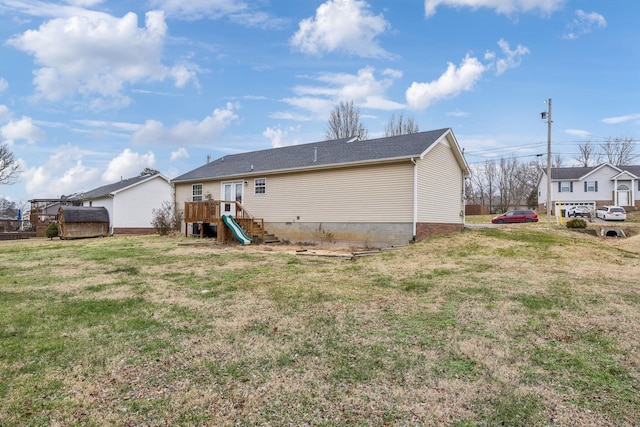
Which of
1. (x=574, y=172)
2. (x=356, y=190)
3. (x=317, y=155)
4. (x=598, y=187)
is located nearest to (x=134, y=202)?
(x=317, y=155)

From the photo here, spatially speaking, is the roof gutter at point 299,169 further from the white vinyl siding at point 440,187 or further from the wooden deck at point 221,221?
the wooden deck at point 221,221

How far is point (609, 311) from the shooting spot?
5.60m

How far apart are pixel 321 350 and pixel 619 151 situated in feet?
207

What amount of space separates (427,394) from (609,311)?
4.30 metres

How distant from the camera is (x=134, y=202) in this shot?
2700 cm

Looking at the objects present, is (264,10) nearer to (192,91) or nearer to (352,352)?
(192,91)

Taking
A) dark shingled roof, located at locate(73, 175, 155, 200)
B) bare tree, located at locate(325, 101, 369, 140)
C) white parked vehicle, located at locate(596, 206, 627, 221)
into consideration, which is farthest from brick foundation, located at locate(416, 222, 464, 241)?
bare tree, located at locate(325, 101, 369, 140)

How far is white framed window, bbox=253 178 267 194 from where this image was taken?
61.2 feet

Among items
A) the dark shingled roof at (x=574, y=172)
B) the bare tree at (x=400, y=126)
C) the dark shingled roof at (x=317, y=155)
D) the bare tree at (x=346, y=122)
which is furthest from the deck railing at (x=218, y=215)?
the dark shingled roof at (x=574, y=172)

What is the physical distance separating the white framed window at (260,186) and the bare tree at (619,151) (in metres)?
54.1

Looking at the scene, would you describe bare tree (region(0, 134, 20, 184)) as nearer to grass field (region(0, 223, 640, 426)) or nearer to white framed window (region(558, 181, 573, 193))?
grass field (region(0, 223, 640, 426))

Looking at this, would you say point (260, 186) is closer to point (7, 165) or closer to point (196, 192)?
point (196, 192)

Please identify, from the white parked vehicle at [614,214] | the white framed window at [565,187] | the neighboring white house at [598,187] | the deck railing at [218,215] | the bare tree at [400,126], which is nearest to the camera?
the deck railing at [218,215]

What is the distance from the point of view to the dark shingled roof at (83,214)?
23859 millimetres
